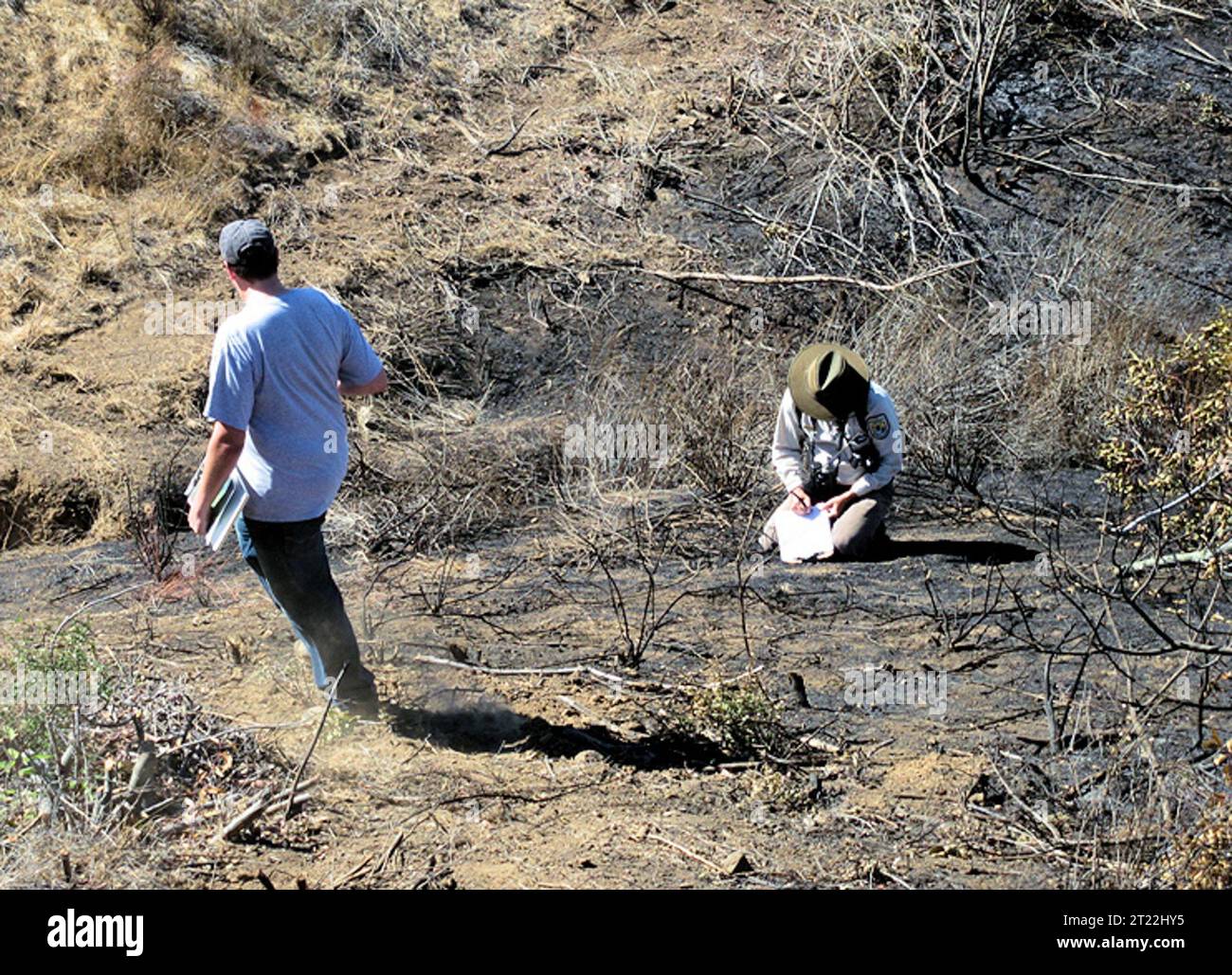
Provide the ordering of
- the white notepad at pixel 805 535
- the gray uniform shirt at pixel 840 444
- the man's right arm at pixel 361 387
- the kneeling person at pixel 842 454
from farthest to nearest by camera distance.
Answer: the white notepad at pixel 805 535 → the gray uniform shirt at pixel 840 444 → the kneeling person at pixel 842 454 → the man's right arm at pixel 361 387

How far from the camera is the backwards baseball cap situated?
170 inches

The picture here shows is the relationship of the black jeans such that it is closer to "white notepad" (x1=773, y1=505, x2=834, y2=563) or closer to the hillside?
the hillside

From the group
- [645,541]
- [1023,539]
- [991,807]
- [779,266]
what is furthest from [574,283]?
[991,807]

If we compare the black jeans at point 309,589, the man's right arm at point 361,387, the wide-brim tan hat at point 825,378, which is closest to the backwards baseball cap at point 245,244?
the man's right arm at point 361,387

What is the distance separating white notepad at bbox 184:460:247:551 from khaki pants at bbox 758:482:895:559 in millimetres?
3249

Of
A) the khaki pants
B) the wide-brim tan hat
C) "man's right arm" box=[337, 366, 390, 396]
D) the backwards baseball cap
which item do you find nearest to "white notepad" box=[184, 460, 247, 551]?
"man's right arm" box=[337, 366, 390, 396]

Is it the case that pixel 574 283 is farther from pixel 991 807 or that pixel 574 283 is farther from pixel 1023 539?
pixel 991 807

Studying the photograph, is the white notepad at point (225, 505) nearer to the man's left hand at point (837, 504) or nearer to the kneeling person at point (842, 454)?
the kneeling person at point (842, 454)

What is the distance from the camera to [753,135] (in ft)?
38.7

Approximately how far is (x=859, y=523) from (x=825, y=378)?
0.80 metres

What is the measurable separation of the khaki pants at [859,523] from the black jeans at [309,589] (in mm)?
2860

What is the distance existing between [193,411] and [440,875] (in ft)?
17.9

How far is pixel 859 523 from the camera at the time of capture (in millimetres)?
6969

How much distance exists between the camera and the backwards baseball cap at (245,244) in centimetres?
431
